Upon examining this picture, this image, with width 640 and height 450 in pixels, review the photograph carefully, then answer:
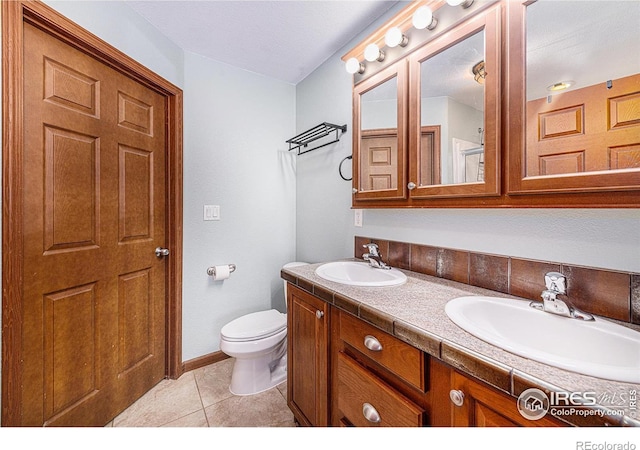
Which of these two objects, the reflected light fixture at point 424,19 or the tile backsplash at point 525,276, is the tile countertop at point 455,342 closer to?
the tile backsplash at point 525,276

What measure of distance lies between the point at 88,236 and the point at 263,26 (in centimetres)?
158

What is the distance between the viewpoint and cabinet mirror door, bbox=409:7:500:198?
0.93 meters

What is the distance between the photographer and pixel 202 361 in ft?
6.45

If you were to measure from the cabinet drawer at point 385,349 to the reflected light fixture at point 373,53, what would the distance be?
1299mm

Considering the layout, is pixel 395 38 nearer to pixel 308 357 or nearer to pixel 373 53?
pixel 373 53

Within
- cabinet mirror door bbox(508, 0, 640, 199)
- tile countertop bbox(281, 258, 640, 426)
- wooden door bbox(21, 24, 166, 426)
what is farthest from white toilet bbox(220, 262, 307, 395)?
cabinet mirror door bbox(508, 0, 640, 199)

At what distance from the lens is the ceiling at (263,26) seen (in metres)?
1.47

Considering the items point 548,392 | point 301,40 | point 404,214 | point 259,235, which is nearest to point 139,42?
point 301,40

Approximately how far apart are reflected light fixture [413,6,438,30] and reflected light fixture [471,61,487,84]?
0.30m

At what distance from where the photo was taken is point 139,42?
1541 millimetres

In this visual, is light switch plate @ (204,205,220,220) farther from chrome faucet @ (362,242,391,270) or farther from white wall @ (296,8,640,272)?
chrome faucet @ (362,242,391,270)

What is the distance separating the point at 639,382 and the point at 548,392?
163 mm

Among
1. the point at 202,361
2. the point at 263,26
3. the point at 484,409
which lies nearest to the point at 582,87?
the point at 484,409
